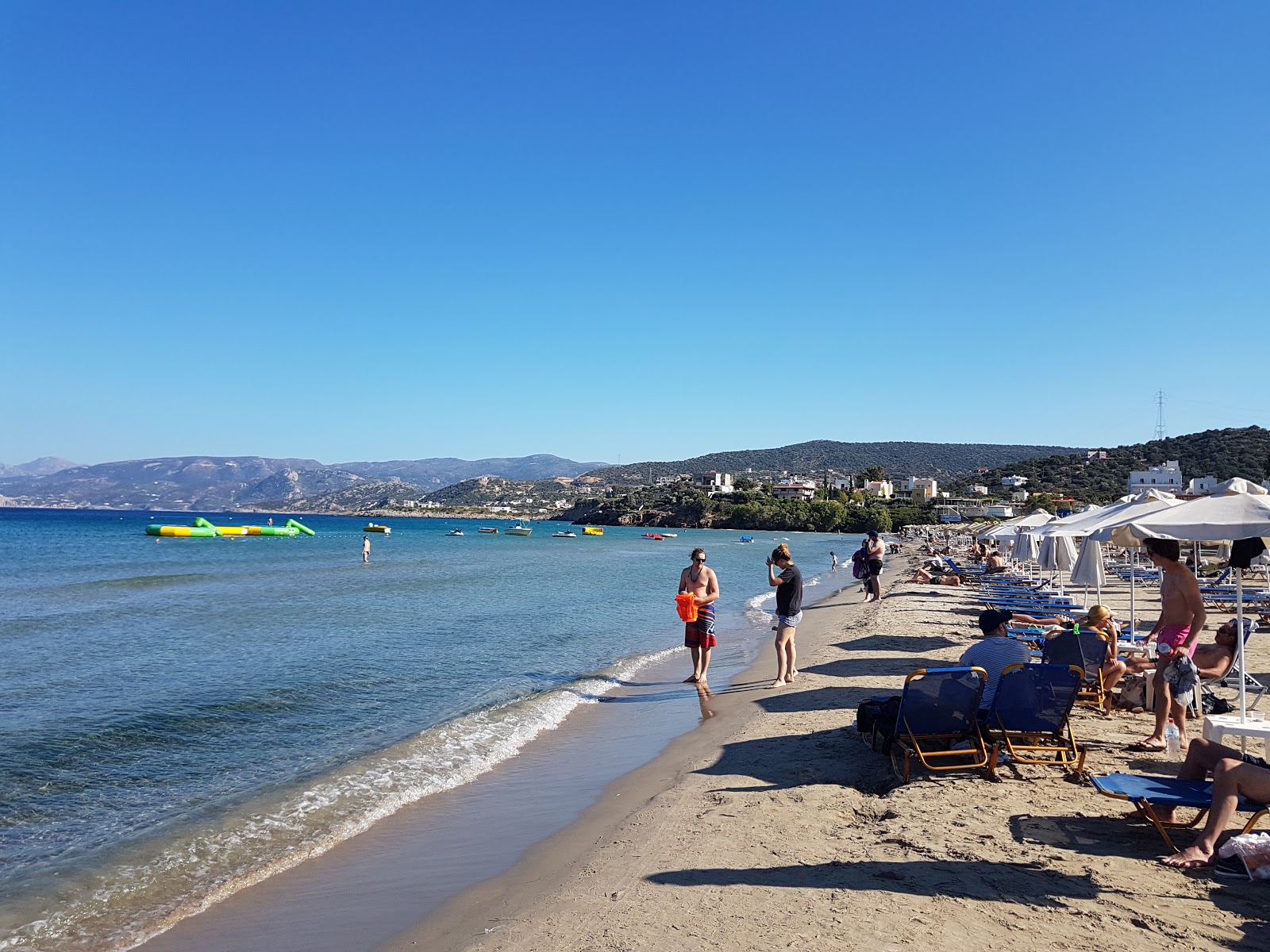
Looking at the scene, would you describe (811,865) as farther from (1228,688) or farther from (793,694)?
(1228,688)

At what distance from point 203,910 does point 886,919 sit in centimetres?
352

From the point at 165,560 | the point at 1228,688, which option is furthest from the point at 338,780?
Answer: the point at 165,560

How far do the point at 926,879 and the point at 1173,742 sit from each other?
291 centimetres

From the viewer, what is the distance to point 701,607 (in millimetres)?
10008

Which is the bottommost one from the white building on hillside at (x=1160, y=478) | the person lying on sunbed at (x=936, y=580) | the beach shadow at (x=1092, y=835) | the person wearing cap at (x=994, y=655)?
the person lying on sunbed at (x=936, y=580)

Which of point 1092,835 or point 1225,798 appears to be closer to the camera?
point 1225,798

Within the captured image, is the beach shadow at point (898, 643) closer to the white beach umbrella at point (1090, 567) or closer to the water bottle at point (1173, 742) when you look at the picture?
the white beach umbrella at point (1090, 567)

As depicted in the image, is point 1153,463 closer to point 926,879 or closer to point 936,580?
point 936,580

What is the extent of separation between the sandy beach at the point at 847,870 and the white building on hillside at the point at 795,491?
129 m

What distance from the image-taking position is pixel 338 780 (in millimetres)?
6836

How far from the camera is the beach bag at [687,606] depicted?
9859 mm

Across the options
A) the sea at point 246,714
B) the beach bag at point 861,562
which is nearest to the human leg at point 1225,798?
the sea at point 246,714

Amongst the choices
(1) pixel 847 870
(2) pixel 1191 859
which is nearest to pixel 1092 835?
(2) pixel 1191 859

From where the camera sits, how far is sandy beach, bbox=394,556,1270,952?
3.53 meters
